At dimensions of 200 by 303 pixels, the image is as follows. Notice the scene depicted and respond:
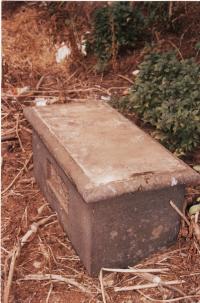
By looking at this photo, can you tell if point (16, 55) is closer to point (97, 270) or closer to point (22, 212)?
point (22, 212)

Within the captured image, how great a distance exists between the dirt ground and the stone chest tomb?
11 cm

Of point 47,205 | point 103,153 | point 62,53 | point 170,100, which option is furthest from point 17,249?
point 62,53

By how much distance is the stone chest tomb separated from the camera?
2.40 meters

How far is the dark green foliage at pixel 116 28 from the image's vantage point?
16.2 feet

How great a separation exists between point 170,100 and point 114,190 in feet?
4.13

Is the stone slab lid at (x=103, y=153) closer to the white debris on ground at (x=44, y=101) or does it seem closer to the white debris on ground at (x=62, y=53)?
the white debris on ground at (x=44, y=101)

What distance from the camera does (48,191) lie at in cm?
320

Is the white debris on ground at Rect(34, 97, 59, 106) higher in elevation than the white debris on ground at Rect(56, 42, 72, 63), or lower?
lower

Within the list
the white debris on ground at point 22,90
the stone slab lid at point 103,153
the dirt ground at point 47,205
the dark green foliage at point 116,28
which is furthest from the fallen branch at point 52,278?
the dark green foliage at point 116,28

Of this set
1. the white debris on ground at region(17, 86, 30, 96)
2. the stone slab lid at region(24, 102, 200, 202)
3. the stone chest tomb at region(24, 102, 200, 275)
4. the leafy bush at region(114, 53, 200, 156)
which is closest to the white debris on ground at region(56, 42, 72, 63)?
the white debris on ground at region(17, 86, 30, 96)

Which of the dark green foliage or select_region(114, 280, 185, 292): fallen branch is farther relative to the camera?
the dark green foliage

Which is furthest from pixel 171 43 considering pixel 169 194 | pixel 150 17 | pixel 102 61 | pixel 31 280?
pixel 31 280

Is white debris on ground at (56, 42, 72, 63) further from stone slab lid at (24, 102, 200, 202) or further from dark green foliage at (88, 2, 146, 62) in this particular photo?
stone slab lid at (24, 102, 200, 202)

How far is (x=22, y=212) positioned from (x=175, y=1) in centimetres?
325
